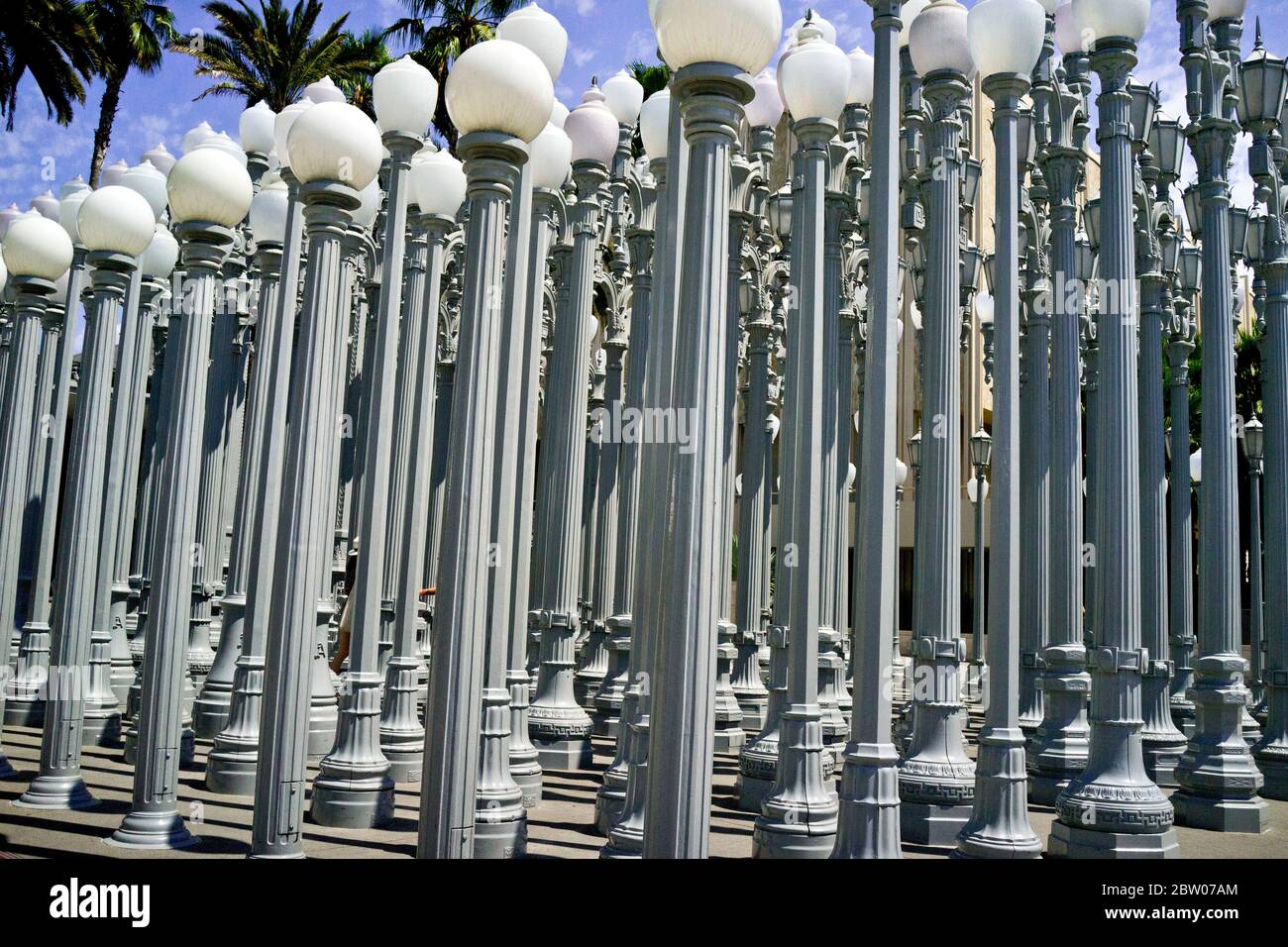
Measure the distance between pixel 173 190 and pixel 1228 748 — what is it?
10366mm

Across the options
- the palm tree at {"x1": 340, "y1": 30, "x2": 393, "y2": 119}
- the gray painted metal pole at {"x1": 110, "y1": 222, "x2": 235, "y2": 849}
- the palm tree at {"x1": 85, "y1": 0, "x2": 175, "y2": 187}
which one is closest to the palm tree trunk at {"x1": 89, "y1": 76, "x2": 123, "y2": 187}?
the palm tree at {"x1": 85, "y1": 0, "x2": 175, "y2": 187}

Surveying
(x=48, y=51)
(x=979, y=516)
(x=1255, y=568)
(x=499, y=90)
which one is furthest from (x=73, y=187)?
(x=48, y=51)

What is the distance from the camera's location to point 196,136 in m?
9.22

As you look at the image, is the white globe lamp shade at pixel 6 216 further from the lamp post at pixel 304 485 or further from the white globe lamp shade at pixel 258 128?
the lamp post at pixel 304 485

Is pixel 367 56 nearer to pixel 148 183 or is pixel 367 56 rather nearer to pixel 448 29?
pixel 448 29

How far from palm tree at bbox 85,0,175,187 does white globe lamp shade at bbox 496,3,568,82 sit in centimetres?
2617

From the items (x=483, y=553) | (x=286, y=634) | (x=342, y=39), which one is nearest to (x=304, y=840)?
(x=286, y=634)

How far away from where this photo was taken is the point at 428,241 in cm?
913

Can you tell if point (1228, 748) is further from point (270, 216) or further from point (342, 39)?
point (342, 39)

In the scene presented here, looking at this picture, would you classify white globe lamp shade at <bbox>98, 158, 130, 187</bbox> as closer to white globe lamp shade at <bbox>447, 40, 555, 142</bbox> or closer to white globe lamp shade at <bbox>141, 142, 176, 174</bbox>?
white globe lamp shade at <bbox>141, 142, 176, 174</bbox>

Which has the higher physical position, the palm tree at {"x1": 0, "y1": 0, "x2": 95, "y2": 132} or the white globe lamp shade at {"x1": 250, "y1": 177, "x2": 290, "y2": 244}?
the palm tree at {"x1": 0, "y1": 0, "x2": 95, "y2": 132}

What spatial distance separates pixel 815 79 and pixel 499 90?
308cm

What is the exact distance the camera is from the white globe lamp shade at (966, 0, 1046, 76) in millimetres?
7832

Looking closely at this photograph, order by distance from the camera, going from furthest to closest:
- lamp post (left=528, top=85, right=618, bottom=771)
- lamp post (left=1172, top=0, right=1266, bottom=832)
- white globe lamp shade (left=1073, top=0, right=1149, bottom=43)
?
1. lamp post (left=528, top=85, right=618, bottom=771)
2. lamp post (left=1172, top=0, right=1266, bottom=832)
3. white globe lamp shade (left=1073, top=0, right=1149, bottom=43)
